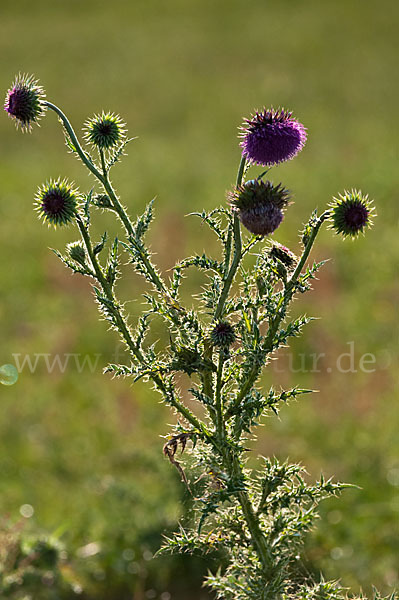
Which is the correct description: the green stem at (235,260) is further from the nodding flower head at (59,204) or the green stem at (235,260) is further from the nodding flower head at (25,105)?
the nodding flower head at (25,105)

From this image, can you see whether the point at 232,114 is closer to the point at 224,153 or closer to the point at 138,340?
the point at 224,153

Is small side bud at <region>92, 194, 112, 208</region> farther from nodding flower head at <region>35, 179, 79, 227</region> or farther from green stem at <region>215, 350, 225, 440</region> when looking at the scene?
green stem at <region>215, 350, 225, 440</region>

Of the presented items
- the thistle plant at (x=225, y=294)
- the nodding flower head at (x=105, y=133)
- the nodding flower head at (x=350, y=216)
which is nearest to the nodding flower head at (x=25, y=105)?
the thistle plant at (x=225, y=294)

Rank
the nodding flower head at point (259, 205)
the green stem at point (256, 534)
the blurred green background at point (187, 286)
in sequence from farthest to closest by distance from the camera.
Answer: the blurred green background at point (187, 286) < the green stem at point (256, 534) < the nodding flower head at point (259, 205)

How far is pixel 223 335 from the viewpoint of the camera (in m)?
1.93

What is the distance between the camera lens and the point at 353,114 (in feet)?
46.0

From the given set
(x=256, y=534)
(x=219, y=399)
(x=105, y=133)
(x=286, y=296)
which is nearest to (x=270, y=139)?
(x=286, y=296)

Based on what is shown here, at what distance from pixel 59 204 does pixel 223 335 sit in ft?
2.05

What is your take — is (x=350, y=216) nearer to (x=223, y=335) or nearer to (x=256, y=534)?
(x=223, y=335)

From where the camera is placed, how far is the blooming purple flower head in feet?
6.24

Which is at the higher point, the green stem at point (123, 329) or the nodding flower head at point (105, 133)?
the nodding flower head at point (105, 133)

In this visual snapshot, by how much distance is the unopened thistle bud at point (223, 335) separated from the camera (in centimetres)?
193

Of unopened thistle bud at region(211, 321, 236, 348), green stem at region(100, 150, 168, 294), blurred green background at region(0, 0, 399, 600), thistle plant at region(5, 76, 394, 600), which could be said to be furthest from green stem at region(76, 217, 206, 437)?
blurred green background at region(0, 0, 399, 600)

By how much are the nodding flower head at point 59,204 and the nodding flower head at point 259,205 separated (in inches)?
18.7
